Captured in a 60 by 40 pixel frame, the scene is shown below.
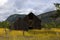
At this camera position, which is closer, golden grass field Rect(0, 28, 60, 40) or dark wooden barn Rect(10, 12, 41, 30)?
golden grass field Rect(0, 28, 60, 40)

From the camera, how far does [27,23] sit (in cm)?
10588

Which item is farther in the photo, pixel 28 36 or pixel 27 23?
pixel 27 23

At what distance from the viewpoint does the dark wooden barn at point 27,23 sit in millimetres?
103250

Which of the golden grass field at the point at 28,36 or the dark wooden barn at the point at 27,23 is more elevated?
the dark wooden barn at the point at 27,23

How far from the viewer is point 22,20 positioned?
10381 centimetres

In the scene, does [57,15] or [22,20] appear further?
[22,20]

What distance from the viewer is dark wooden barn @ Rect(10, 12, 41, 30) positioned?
10325 cm

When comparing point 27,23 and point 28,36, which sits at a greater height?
point 27,23

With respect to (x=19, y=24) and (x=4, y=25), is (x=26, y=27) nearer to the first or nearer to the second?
(x=19, y=24)

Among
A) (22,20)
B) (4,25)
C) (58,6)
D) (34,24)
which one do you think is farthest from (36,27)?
(58,6)

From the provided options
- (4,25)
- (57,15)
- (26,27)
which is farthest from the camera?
(4,25)

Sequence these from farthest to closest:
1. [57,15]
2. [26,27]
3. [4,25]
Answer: [4,25] → [26,27] → [57,15]

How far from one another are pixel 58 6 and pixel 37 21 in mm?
53308

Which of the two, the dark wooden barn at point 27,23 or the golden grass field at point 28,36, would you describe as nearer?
the golden grass field at point 28,36
